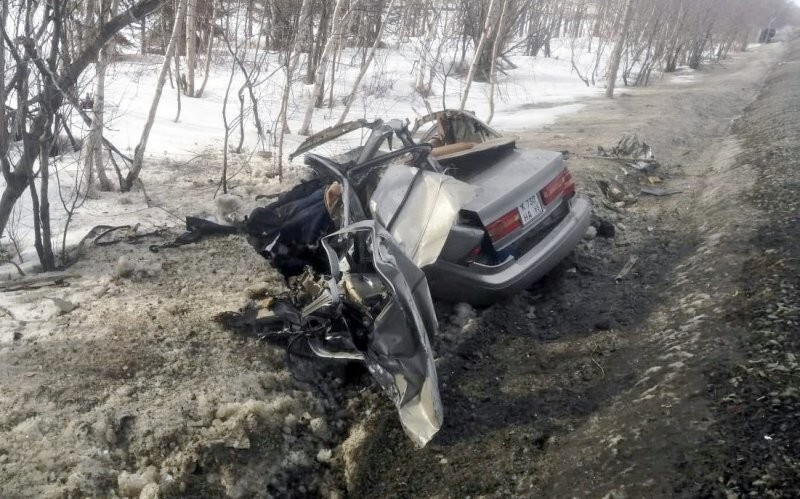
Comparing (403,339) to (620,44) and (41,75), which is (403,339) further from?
(620,44)

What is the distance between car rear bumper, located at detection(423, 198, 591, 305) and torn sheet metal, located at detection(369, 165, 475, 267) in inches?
11.7

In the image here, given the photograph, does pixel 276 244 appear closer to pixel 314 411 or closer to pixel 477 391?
pixel 314 411

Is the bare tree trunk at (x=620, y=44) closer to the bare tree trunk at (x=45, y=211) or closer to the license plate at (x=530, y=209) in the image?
the license plate at (x=530, y=209)

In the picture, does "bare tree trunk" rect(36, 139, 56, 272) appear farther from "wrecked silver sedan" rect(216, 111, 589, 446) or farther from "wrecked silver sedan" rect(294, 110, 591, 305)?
"wrecked silver sedan" rect(294, 110, 591, 305)

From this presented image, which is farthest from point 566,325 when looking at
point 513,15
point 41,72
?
point 513,15

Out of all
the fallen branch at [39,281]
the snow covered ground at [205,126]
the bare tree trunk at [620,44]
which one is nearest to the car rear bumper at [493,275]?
the fallen branch at [39,281]

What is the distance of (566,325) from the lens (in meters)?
4.03

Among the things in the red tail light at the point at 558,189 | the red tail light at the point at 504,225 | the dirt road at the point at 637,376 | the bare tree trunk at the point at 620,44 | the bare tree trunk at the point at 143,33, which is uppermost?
the bare tree trunk at the point at 620,44

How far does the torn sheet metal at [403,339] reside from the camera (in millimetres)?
2838

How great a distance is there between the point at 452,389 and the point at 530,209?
1.39 m

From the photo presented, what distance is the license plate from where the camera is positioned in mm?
3863

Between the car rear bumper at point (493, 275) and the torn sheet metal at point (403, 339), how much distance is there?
0.51 m

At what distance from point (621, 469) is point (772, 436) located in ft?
2.17

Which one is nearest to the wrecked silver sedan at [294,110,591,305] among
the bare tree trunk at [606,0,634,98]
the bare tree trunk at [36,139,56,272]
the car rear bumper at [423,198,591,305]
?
the car rear bumper at [423,198,591,305]
